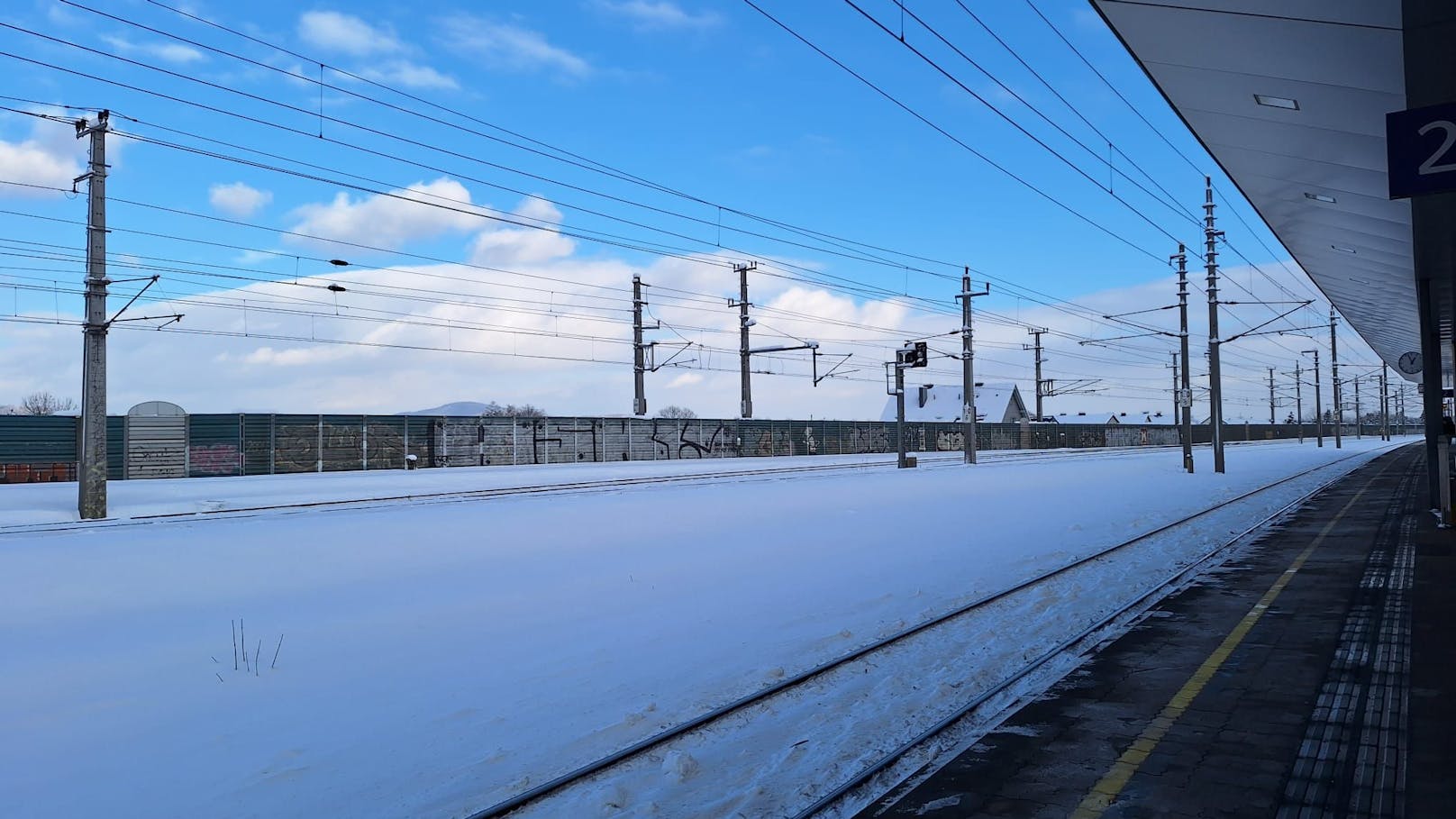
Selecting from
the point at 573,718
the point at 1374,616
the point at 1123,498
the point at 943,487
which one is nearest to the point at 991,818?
the point at 573,718

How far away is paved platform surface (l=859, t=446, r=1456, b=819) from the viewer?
4.38 metres

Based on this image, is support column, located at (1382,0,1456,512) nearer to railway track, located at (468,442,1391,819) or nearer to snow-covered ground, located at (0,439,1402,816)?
snow-covered ground, located at (0,439,1402,816)

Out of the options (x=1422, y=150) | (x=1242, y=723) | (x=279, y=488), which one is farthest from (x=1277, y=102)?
(x=279, y=488)

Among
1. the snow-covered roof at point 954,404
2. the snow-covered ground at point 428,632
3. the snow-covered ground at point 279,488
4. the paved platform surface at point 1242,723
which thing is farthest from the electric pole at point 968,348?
the snow-covered roof at point 954,404

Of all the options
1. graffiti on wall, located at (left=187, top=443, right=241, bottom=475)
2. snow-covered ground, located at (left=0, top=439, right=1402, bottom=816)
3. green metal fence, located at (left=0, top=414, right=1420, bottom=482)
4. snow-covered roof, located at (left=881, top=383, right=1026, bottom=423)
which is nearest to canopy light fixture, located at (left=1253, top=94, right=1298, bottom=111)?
snow-covered ground, located at (left=0, top=439, right=1402, bottom=816)

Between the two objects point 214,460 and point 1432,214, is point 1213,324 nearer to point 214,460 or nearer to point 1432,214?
point 1432,214

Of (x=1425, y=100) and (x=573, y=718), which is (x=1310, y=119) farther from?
(x=573, y=718)

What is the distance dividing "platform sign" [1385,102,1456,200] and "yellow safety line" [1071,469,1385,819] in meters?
4.22

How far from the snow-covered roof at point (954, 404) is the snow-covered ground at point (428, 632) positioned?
8001 cm

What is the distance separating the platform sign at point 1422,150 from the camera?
7.70m

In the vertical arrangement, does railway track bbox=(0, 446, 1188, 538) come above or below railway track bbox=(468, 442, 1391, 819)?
above

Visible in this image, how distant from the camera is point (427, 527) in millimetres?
17078

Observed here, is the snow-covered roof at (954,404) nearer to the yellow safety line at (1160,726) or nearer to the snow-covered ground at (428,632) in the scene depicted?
the snow-covered ground at (428,632)

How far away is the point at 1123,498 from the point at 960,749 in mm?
19393
